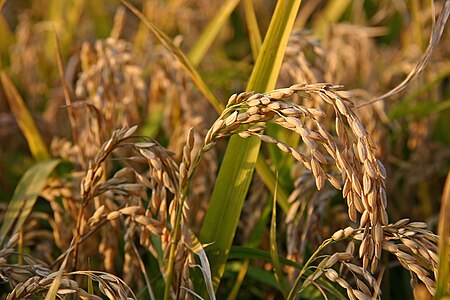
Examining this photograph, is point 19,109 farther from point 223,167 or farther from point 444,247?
point 444,247

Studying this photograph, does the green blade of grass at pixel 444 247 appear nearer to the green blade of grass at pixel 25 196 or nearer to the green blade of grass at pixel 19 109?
the green blade of grass at pixel 25 196

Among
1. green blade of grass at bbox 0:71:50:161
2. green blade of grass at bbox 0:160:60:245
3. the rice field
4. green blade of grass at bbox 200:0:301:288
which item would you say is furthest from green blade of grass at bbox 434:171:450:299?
green blade of grass at bbox 0:71:50:161

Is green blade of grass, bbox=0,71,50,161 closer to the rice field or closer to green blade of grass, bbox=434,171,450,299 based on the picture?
the rice field

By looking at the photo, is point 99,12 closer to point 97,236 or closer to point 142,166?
point 142,166

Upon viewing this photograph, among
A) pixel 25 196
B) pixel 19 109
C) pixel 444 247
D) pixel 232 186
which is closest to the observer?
pixel 444 247

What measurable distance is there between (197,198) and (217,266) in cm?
40

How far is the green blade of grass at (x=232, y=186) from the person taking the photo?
120cm

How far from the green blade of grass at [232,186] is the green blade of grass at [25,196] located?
1.29ft

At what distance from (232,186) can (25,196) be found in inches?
18.9

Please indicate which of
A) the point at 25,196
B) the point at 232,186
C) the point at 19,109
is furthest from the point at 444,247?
the point at 19,109

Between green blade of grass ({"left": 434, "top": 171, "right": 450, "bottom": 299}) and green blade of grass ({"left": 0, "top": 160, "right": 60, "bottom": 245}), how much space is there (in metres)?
0.79

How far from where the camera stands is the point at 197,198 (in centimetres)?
159

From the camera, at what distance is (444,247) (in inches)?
33.1

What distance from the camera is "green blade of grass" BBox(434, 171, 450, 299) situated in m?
0.80
